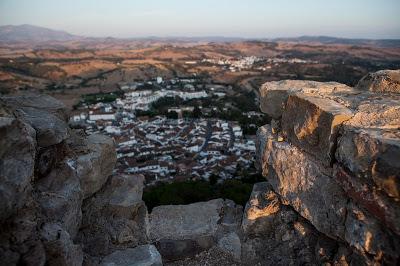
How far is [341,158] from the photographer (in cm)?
384

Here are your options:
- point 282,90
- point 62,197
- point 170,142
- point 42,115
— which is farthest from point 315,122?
point 170,142

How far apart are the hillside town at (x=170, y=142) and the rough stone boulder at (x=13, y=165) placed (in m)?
14.9

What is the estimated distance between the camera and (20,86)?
51.2m

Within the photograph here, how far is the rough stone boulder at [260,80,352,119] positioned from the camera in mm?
5414

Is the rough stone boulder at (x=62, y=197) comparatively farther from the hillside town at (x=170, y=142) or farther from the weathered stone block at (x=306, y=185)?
the hillside town at (x=170, y=142)

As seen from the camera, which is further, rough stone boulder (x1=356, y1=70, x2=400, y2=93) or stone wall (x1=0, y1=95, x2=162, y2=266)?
rough stone boulder (x1=356, y1=70, x2=400, y2=93)

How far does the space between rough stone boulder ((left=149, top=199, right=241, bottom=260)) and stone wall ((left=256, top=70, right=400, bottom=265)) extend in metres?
1.04

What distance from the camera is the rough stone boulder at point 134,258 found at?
446 cm

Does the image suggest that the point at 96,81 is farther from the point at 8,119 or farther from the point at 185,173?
the point at 8,119

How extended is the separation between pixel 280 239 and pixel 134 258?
196 centimetres

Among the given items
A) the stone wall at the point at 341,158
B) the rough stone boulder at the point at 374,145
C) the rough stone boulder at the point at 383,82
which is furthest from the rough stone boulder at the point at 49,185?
the rough stone boulder at the point at 383,82

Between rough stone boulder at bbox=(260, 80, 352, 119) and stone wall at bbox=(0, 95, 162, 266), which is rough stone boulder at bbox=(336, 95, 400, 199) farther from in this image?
stone wall at bbox=(0, 95, 162, 266)

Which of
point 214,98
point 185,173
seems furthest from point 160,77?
point 185,173

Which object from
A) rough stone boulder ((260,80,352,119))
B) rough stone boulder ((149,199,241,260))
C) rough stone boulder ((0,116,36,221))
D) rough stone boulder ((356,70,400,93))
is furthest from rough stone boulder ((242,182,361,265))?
Result: rough stone boulder ((0,116,36,221))
